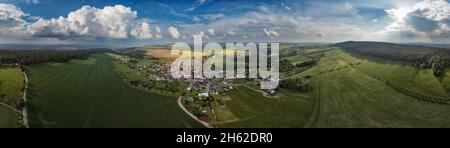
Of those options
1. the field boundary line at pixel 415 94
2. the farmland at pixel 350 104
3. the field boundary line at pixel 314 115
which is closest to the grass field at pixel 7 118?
the farmland at pixel 350 104

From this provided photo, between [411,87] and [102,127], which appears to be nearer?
[102,127]

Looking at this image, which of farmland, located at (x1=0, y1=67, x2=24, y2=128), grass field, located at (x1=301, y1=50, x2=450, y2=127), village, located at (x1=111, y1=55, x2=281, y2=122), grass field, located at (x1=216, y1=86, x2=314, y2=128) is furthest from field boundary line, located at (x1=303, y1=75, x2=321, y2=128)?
farmland, located at (x1=0, y1=67, x2=24, y2=128)

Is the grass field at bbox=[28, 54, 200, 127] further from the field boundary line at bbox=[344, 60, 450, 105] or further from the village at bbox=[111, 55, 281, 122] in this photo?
the field boundary line at bbox=[344, 60, 450, 105]

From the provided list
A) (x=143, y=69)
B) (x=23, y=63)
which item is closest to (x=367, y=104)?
(x=143, y=69)

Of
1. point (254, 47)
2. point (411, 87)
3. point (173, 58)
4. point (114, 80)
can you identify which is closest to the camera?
point (411, 87)

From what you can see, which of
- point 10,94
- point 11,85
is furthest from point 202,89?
point 11,85

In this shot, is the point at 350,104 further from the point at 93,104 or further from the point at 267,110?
the point at 93,104

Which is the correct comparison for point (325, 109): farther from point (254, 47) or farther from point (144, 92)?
point (254, 47)
